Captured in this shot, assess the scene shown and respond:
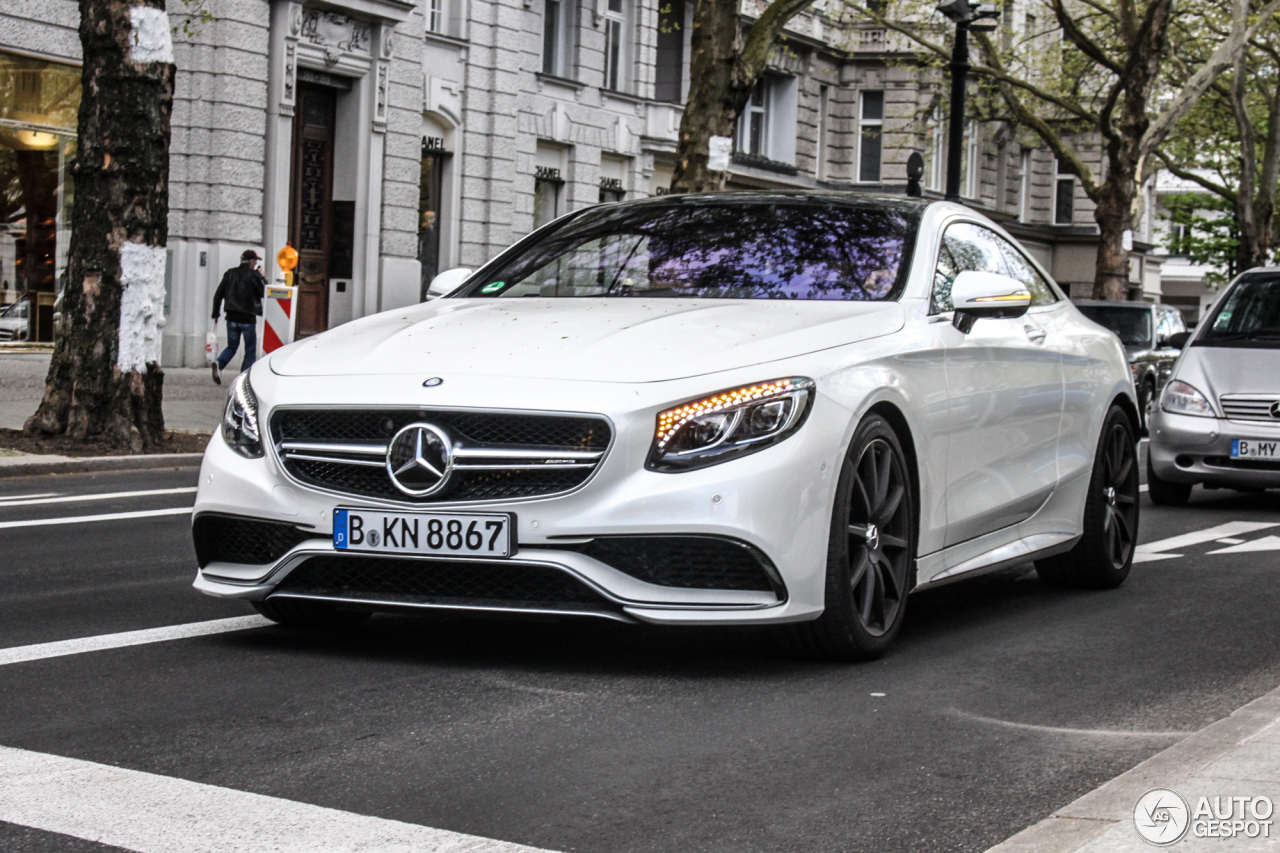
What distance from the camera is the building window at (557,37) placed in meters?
33.4

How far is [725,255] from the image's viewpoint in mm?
6336

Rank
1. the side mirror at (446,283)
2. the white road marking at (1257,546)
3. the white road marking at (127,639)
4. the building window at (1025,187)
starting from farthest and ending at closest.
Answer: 1. the building window at (1025,187)
2. the white road marking at (1257,546)
3. the side mirror at (446,283)
4. the white road marking at (127,639)

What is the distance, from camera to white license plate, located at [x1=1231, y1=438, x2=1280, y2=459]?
1164cm

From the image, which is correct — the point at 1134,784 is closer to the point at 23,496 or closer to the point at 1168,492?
the point at 23,496

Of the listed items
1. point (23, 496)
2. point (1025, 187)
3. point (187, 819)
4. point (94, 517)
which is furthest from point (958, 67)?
point (1025, 187)

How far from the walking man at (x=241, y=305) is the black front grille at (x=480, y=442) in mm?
17635

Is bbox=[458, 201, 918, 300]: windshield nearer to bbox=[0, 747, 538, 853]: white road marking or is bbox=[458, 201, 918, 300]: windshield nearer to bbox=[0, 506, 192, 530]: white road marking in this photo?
bbox=[0, 747, 538, 853]: white road marking

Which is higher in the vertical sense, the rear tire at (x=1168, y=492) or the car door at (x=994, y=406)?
the car door at (x=994, y=406)

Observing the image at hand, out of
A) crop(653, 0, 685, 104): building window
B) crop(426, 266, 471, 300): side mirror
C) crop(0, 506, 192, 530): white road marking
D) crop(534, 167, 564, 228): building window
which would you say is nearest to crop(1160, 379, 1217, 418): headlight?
crop(0, 506, 192, 530): white road marking

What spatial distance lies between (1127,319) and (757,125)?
20.3 meters

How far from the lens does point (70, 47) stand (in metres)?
22.6

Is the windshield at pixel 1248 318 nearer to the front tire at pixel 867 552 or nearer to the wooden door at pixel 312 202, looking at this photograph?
the front tire at pixel 867 552

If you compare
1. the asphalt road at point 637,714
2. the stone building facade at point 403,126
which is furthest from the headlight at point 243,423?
the stone building facade at point 403,126

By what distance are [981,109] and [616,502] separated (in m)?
38.4
